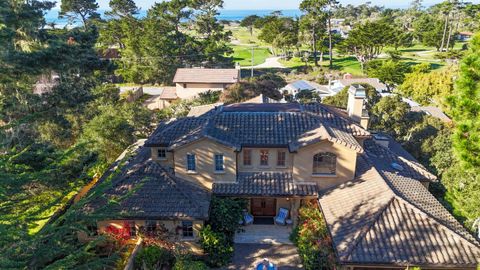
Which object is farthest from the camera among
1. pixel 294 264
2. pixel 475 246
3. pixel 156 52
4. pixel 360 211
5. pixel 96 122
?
pixel 156 52

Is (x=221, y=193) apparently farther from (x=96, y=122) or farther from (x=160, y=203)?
(x=96, y=122)

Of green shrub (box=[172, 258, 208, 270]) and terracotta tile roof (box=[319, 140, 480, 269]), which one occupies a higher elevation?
terracotta tile roof (box=[319, 140, 480, 269])

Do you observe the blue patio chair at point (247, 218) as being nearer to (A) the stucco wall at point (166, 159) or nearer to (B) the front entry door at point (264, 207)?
(B) the front entry door at point (264, 207)

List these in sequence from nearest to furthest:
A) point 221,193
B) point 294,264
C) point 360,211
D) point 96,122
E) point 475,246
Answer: point 475,246
point 360,211
point 294,264
point 221,193
point 96,122

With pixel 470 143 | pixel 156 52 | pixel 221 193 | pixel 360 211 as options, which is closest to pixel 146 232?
pixel 221 193

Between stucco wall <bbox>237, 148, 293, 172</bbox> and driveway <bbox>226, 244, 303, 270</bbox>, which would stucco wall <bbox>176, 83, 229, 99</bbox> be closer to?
stucco wall <bbox>237, 148, 293, 172</bbox>

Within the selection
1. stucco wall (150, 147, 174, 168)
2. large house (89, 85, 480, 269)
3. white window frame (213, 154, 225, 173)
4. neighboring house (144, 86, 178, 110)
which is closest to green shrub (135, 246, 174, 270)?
large house (89, 85, 480, 269)
